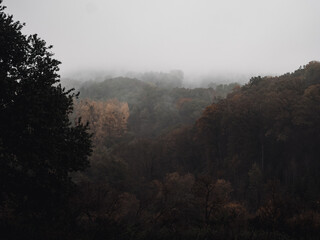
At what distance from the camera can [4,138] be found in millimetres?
10406

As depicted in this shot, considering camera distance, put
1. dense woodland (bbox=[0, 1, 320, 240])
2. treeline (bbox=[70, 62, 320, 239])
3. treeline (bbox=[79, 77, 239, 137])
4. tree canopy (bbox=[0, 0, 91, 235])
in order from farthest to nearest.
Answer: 1. treeline (bbox=[79, 77, 239, 137])
2. treeline (bbox=[70, 62, 320, 239])
3. dense woodland (bbox=[0, 1, 320, 240])
4. tree canopy (bbox=[0, 0, 91, 235])

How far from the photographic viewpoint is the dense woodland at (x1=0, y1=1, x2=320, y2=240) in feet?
35.2

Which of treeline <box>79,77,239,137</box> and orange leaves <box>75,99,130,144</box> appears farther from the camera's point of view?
treeline <box>79,77,239,137</box>

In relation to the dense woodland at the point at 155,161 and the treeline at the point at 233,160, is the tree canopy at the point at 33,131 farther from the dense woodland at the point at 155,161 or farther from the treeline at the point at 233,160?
the treeline at the point at 233,160

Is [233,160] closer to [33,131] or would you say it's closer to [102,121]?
[102,121]

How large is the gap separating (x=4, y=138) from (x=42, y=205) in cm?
350

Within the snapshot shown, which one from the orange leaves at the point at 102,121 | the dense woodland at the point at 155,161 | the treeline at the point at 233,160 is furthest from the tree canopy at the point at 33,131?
the orange leaves at the point at 102,121

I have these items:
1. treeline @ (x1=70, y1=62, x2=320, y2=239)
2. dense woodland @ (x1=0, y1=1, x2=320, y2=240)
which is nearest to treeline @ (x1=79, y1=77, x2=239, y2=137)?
dense woodland @ (x1=0, y1=1, x2=320, y2=240)

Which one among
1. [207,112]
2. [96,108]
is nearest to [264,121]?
[207,112]

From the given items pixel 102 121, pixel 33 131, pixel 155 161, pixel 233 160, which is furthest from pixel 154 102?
pixel 33 131

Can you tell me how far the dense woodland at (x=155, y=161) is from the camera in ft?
35.2

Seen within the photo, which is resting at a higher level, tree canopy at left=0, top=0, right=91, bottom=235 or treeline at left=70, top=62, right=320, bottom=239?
tree canopy at left=0, top=0, right=91, bottom=235

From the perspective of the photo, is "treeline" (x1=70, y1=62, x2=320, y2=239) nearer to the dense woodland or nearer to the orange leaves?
the dense woodland

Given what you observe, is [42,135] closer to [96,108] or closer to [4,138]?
[4,138]
